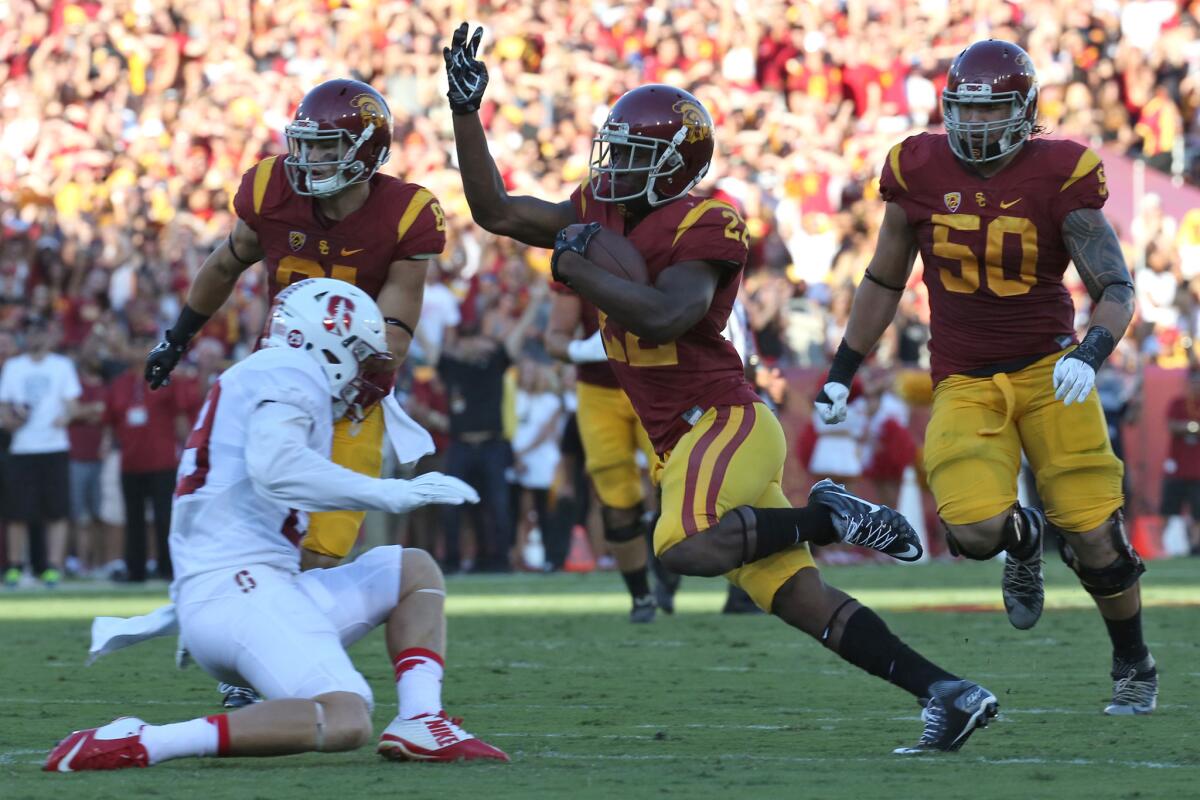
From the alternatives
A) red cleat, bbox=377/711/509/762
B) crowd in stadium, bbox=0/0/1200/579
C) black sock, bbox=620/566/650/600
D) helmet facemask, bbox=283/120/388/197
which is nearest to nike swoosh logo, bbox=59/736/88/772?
red cleat, bbox=377/711/509/762

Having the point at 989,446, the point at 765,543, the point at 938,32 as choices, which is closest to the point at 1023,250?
the point at 989,446

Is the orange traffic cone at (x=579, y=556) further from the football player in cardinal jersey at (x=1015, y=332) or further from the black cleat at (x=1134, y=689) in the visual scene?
the black cleat at (x=1134, y=689)

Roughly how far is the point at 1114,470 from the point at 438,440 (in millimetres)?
8782

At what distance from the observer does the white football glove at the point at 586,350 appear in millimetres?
8945

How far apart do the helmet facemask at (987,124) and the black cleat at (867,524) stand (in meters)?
1.34

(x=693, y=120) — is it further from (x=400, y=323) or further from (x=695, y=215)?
(x=400, y=323)

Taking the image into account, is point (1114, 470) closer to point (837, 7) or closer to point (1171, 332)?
point (1171, 332)

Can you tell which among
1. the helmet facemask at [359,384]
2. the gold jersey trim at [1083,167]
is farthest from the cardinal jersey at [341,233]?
the gold jersey trim at [1083,167]

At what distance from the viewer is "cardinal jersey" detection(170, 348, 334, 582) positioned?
191 inches

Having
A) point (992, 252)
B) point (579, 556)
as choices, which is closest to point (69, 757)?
point (992, 252)

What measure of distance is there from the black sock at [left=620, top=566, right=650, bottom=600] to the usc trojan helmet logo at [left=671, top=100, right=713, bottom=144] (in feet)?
13.6

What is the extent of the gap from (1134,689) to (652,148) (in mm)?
2190

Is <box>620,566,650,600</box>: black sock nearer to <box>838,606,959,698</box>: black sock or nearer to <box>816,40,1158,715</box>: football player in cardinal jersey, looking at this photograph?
<box>816,40,1158,715</box>: football player in cardinal jersey

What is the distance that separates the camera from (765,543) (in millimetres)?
5238
